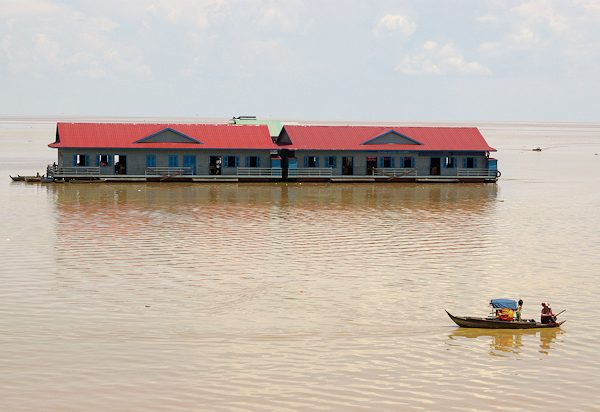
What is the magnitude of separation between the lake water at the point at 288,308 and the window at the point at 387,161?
26172 millimetres

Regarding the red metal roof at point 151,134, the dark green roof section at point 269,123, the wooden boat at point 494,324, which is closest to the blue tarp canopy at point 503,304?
the wooden boat at point 494,324

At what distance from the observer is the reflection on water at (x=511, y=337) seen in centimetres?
2775

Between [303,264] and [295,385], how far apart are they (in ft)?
57.6

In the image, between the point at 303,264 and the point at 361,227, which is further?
the point at 361,227

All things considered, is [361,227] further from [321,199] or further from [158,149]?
[158,149]

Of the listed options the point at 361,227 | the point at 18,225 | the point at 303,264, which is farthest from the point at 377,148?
the point at 303,264

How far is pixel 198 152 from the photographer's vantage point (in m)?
85.2

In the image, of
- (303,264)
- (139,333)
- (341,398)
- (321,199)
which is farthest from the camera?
(321,199)

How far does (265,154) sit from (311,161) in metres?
4.77

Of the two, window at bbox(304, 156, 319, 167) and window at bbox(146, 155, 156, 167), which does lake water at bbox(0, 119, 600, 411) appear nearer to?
window at bbox(146, 155, 156, 167)

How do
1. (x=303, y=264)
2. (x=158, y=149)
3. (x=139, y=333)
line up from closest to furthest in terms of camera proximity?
1. (x=139, y=333)
2. (x=303, y=264)
3. (x=158, y=149)

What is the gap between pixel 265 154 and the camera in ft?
284

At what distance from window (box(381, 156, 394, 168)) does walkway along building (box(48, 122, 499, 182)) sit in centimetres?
10

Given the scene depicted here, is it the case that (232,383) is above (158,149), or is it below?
below
